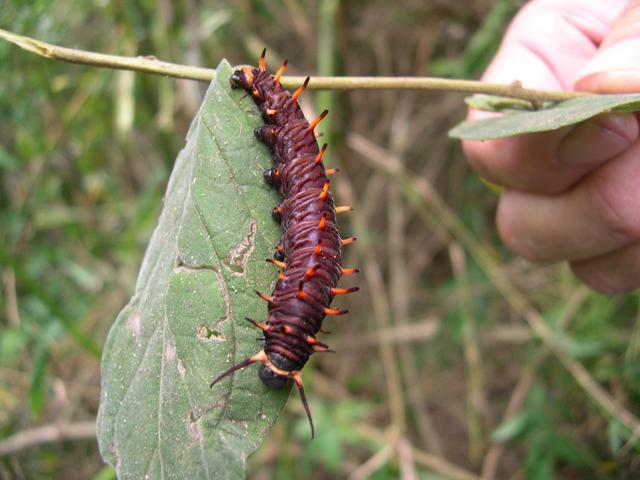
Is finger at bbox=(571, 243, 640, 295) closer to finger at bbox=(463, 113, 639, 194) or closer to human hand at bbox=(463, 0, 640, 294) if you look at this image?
human hand at bbox=(463, 0, 640, 294)

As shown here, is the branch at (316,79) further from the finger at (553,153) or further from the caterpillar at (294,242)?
the finger at (553,153)

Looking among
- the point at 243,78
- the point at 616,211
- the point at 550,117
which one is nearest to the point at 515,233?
the point at 616,211

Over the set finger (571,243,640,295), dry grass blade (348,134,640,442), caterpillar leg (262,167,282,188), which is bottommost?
dry grass blade (348,134,640,442)

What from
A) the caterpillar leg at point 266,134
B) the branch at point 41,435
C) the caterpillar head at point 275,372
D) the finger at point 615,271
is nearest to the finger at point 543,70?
the finger at point 615,271

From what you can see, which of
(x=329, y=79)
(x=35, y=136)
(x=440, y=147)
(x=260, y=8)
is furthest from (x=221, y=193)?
(x=440, y=147)

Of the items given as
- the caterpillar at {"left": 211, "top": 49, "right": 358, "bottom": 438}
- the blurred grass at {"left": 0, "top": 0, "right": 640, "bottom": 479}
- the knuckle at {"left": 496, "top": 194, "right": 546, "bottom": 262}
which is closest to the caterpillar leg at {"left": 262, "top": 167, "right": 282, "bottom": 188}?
the caterpillar at {"left": 211, "top": 49, "right": 358, "bottom": 438}

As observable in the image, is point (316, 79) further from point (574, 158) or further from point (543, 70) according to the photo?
point (543, 70)
